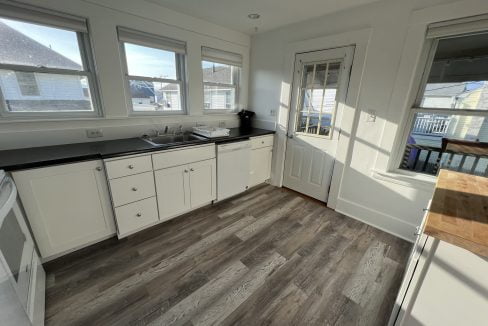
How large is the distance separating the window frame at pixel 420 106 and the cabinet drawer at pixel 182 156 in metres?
2.10

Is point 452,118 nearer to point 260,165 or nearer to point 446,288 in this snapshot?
point 446,288

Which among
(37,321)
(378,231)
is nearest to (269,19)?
(378,231)

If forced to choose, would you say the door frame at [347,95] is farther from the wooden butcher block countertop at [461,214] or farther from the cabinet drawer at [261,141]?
the wooden butcher block countertop at [461,214]

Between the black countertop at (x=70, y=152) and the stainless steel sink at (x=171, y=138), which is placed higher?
the black countertop at (x=70, y=152)

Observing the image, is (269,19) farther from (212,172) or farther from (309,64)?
(212,172)

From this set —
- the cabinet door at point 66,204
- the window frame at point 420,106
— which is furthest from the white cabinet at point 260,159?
the cabinet door at point 66,204

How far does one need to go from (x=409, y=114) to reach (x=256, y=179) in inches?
80.4

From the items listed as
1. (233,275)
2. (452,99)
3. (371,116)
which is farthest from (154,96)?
(452,99)

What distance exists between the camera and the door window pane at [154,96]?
7.82 ft

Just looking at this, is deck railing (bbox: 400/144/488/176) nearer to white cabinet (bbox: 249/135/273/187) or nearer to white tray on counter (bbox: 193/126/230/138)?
white cabinet (bbox: 249/135/273/187)

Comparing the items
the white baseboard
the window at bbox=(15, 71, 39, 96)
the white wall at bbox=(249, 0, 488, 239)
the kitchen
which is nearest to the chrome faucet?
the kitchen

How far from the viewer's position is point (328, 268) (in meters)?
1.77

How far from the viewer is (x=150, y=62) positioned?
2412 mm

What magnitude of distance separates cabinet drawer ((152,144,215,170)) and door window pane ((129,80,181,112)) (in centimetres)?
83
